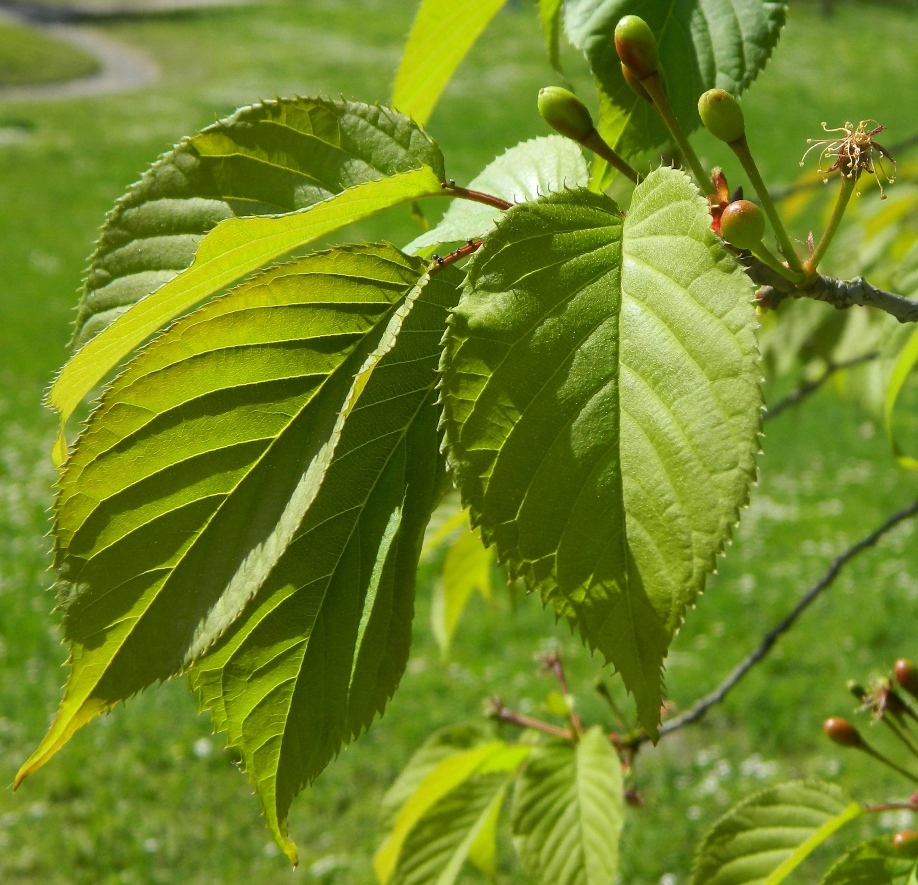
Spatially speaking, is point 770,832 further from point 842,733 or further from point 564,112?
point 564,112

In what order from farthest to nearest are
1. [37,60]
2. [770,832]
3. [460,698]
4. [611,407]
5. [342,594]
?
1. [37,60]
2. [460,698]
3. [770,832]
4. [342,594]
5. [611,407]

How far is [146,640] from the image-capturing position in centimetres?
56

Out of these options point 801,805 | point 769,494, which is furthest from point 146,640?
point 769,494

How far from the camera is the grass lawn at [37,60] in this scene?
2012 cm

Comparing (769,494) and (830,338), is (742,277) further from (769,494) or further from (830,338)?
(769,494)

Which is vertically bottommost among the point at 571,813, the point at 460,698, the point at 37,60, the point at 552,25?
the point at 37,60

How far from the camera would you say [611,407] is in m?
0.54

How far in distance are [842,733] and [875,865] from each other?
0.28 metres

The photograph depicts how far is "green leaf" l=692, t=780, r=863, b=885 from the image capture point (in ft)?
3.50

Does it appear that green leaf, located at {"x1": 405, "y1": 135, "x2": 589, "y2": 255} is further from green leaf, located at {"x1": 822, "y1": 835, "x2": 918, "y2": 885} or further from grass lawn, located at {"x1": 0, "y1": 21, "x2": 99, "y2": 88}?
grass lawn, located at {"x1": 0, "y1": 21, "x2": 99, "y2": 88}

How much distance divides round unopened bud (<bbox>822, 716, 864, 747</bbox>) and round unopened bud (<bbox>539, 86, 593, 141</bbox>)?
825mm

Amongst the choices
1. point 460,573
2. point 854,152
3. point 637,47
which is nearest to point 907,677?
point 460,573

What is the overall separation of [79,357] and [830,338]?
1541 millimetres

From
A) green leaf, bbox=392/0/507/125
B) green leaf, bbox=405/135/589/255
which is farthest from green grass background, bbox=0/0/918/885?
green leaf, bbox=405/135/589/255
